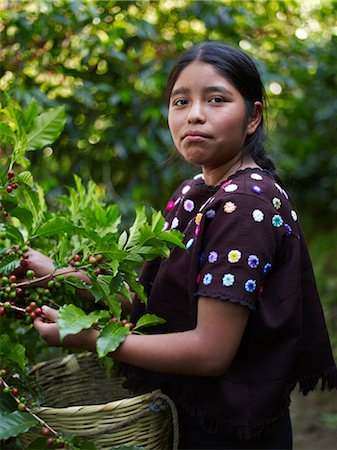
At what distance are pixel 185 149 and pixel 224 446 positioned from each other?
73 centimetres

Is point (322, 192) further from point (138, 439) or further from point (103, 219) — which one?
point (138, 439)

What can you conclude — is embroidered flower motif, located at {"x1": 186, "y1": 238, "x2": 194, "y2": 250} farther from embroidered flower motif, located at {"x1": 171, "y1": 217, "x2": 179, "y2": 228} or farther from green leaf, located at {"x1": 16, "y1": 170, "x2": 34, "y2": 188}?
green leaf, located at {"x1": 16, "y1": 170, "x2": 34, "y2": 188}

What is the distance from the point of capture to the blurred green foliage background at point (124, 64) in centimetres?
268

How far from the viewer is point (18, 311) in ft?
4.82

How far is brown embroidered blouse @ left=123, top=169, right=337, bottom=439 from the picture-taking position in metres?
1.35

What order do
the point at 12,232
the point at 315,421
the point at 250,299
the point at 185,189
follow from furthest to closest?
the point at 315,421 → the point at 185,189 → the point at 12,232 → the point at 250,299

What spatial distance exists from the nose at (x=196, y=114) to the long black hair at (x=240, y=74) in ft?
0.34

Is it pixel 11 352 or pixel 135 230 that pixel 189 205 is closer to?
pixel 135 230

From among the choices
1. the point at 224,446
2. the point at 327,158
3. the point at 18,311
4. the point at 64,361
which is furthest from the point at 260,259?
the point at 327,158

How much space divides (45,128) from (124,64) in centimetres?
159

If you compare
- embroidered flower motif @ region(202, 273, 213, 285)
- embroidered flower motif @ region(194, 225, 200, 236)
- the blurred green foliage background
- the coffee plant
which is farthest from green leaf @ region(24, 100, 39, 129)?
the blurred green foliage background

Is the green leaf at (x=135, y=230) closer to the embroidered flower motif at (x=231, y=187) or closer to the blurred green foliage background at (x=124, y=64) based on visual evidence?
the embroidered flower motif at (x=231, y=187)

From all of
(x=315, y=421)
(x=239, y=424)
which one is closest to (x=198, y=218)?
(x=239, y=424)

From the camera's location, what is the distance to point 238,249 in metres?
1.34
